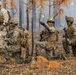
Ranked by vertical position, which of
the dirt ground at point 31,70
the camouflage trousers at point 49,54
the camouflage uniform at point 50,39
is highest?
the camouflage uniform at point 50,39

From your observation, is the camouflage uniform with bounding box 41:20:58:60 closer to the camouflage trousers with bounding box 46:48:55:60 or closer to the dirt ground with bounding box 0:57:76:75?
the camouflage trousers with bounding box 46:48:55:60

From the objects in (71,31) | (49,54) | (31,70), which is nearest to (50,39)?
(49,54)

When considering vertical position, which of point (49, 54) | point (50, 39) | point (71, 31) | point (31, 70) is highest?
point (71, 31)

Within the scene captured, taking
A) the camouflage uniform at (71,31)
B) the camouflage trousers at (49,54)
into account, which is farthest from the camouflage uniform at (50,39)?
the camouflage uniform at (71,31)

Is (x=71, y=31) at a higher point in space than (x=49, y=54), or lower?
higher

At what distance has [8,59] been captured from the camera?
10.8 metres

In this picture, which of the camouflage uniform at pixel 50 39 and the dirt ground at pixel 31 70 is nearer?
the dirt ground at pixel 31 70

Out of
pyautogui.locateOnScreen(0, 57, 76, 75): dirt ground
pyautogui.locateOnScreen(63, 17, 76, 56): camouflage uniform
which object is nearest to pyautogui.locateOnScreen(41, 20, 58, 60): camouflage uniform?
pyautogui.locateOnScreen(63, 17, 76, 56): camouflage uniform

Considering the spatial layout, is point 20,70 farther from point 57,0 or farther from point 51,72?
point 57,0

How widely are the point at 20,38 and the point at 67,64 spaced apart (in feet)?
5.87

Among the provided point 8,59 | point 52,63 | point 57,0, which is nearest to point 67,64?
point 52,63

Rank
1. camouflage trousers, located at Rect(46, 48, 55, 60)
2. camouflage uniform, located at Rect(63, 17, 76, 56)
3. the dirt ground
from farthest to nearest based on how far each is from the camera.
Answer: camouflage uniform, located at Rect(63, 17, 76, 56) → camouflage trousers, located at Rect(46, 48, 55, 60) → the dirt ground

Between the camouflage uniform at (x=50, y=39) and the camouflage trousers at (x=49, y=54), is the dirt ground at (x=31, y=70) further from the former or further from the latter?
the camouflage uniform at (x=50, y=39)

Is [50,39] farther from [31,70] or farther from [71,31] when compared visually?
[31,70]
